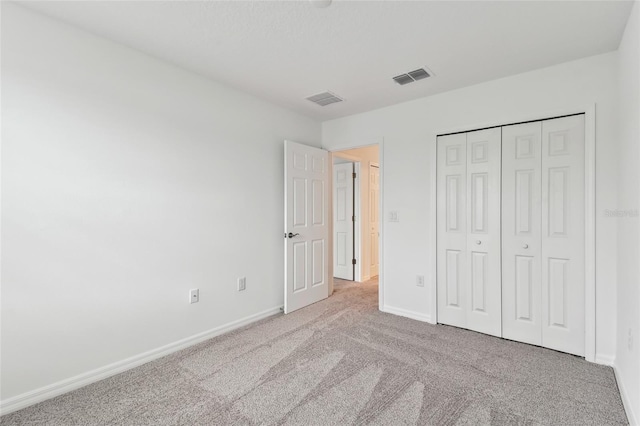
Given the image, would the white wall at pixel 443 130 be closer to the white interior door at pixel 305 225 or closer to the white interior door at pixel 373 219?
the white interior door at pixel 305 225

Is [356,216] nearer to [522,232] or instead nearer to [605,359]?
[522,232]

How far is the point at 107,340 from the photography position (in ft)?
7.04

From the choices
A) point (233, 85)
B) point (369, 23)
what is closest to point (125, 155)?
point (233, 85)

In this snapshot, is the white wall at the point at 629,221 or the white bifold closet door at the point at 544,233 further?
the white bifold closet door at the point at 544,233

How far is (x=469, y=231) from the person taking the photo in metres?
2.96

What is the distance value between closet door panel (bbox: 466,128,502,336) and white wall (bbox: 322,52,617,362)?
10.6 inches

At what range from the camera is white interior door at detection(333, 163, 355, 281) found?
16.8ft

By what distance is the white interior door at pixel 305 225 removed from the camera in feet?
11.3

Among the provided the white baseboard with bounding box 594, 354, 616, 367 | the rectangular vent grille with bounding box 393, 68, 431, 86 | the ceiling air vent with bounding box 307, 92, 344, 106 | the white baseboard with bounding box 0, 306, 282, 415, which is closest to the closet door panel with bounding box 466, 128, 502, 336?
the white baseboard with bounding box 594, 354, 616, 367

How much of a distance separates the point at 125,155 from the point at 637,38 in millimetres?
3331

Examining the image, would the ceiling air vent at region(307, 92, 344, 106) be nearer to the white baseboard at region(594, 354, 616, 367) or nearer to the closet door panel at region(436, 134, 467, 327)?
the closet door panel at region(436, 134, 467, 327)

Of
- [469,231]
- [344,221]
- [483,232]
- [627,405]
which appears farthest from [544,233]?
[344,221]

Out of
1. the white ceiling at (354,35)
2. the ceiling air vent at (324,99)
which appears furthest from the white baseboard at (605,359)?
the ceiling air vent at (324,99)

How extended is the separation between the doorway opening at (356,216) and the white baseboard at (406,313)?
1488mm
